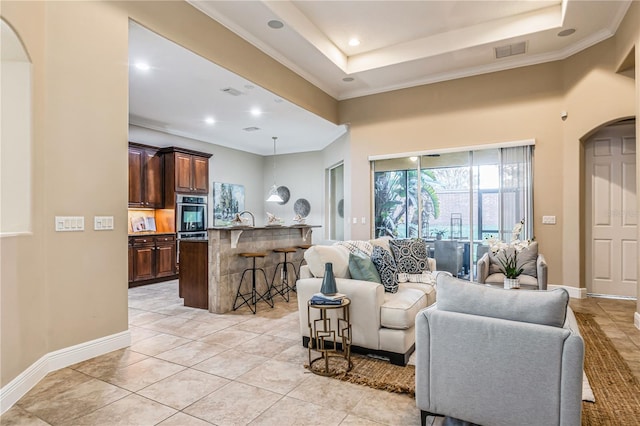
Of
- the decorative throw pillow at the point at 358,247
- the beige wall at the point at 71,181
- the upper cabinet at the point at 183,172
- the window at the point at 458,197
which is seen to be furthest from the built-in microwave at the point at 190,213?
the decorative throw pillow at the point at 358,247

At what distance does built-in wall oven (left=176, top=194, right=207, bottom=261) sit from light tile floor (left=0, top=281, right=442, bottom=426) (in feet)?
12.3

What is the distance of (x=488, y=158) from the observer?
577 cm

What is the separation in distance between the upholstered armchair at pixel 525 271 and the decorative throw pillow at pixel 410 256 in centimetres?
88

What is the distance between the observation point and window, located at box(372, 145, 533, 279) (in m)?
5.54

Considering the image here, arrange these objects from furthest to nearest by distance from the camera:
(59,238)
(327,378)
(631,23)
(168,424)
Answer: (631,23), (59,238), (327,378), (168,424)

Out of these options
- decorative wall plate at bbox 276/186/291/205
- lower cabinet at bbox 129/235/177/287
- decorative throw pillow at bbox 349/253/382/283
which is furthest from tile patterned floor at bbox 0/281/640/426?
decorative wall plate at bbox 276/186/291/205

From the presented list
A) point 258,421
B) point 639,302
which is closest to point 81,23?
point 258,421

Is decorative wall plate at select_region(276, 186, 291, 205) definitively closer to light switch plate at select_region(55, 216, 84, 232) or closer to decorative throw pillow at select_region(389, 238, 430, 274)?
decorative throw pillow at select_region(389, 238, 430, 274)

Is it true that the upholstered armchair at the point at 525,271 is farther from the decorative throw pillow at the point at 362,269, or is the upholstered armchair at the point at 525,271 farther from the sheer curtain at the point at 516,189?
the decorative throw pillow at the point at 362,269

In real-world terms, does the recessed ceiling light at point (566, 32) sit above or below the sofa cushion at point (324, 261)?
above

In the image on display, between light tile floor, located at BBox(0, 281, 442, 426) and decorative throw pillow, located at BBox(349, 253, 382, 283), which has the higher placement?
decorative throw pillow, located at BBox(349, 253, 382, 283)

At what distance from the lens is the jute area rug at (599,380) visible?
2123mm

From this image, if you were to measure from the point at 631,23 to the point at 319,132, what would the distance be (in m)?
5.15

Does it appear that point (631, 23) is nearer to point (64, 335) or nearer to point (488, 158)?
point (488, 158)
